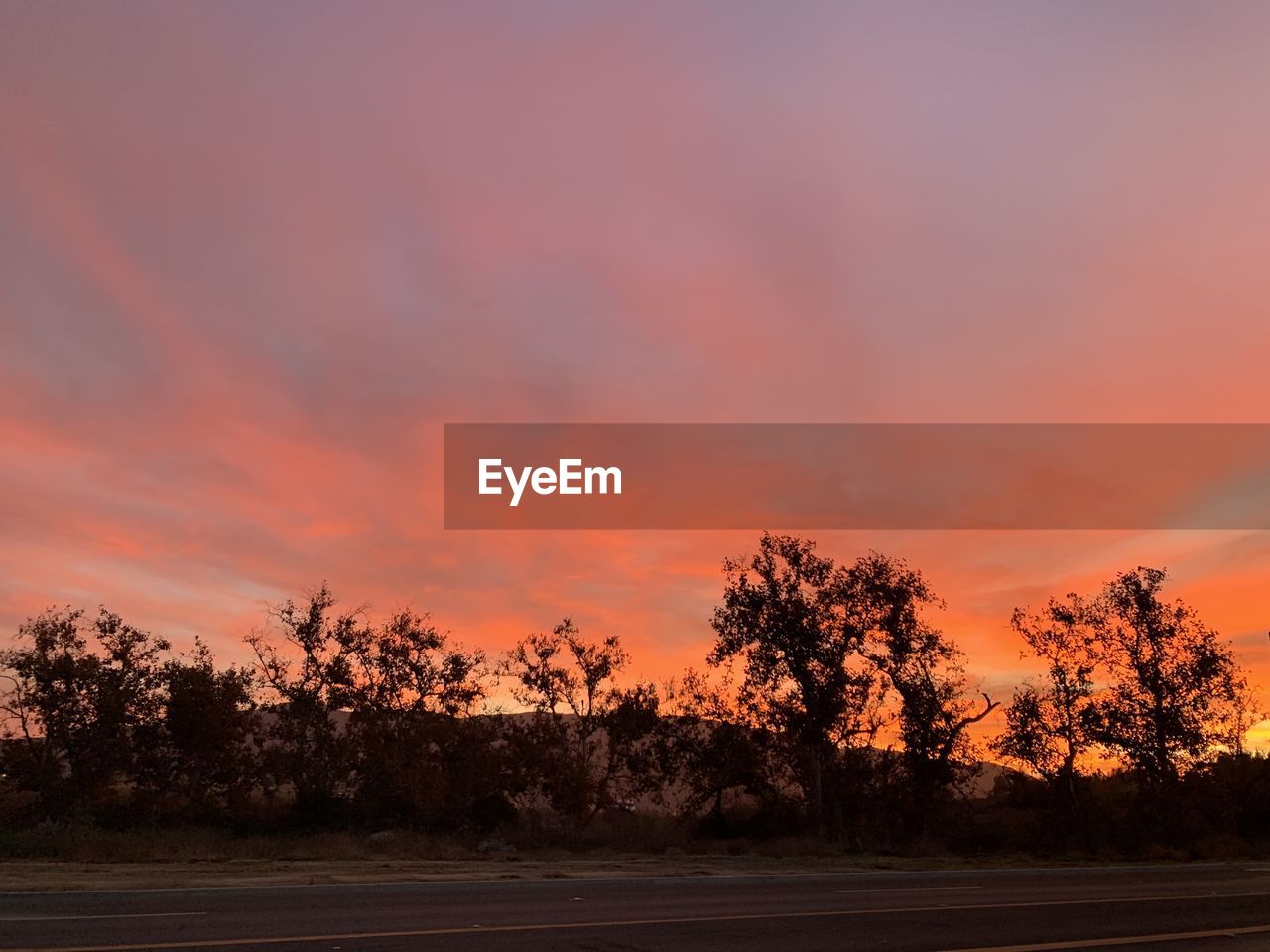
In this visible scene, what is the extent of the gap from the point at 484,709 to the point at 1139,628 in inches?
1222

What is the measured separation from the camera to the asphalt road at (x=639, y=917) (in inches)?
448

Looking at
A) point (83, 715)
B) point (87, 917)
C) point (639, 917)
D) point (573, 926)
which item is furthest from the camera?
point (83, 715)

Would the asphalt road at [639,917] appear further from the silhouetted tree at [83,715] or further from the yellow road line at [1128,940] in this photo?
the silhouetted tree at [83,715]

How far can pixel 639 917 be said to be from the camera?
14.2 m

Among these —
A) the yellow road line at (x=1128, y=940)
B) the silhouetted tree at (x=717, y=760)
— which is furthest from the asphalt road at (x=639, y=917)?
the silhouetted tree at (x=717, y=760)

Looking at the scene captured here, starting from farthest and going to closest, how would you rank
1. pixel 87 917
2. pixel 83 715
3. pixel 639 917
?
1. pixel 83 715
2. pixel 639 917
3. pixel 87 917

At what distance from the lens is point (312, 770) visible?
39.7m

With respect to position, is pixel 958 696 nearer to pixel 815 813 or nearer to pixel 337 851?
pixel 815 813

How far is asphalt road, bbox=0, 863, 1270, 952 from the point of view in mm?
11375

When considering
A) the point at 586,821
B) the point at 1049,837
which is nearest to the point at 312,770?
Answer: the point at 586,821

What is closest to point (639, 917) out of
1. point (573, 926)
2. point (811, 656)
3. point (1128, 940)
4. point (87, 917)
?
point (573, 926)

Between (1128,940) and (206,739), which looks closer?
(1128,940)

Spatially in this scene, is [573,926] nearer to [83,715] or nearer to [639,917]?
[639,917]

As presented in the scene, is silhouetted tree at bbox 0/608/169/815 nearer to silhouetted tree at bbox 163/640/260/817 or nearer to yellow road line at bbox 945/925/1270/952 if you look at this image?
silhouetted tree at bbox 163/640/260/817
